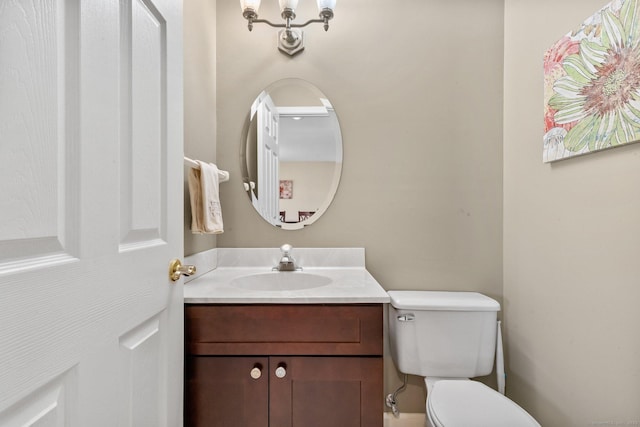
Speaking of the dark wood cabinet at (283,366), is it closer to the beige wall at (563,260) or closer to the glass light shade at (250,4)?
the beige wall at (563,260)

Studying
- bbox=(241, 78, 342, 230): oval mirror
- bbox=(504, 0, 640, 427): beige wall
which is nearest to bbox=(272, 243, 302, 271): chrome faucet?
bbox=(241, 78, 342, 230): oval mirror

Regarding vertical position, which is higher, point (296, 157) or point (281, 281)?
point (296, 157)

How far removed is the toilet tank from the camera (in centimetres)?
131

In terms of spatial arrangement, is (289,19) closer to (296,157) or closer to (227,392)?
(296,157)

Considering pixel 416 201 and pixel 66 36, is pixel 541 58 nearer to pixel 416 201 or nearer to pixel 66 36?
pixel 416 201

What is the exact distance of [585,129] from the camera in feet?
3.44

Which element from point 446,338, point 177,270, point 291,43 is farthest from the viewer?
point 291,43

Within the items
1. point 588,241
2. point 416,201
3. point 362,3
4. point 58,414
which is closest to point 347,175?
point 416,201

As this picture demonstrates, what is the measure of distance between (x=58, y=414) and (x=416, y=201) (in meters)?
1.47

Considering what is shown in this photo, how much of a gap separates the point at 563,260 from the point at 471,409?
647 millimetres

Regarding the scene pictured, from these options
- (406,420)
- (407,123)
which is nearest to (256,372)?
(406,420)

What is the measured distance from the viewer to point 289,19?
56.4 inches

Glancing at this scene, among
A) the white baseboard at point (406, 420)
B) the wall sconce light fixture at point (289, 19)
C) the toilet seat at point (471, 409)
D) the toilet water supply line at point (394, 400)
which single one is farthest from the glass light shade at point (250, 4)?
the white baseboard at point (406, 420)

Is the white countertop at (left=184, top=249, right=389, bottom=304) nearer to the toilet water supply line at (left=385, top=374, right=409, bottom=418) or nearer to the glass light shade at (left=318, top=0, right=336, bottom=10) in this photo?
the toilet water supply line at (left=385, top=374, right=409, bottom=418)
